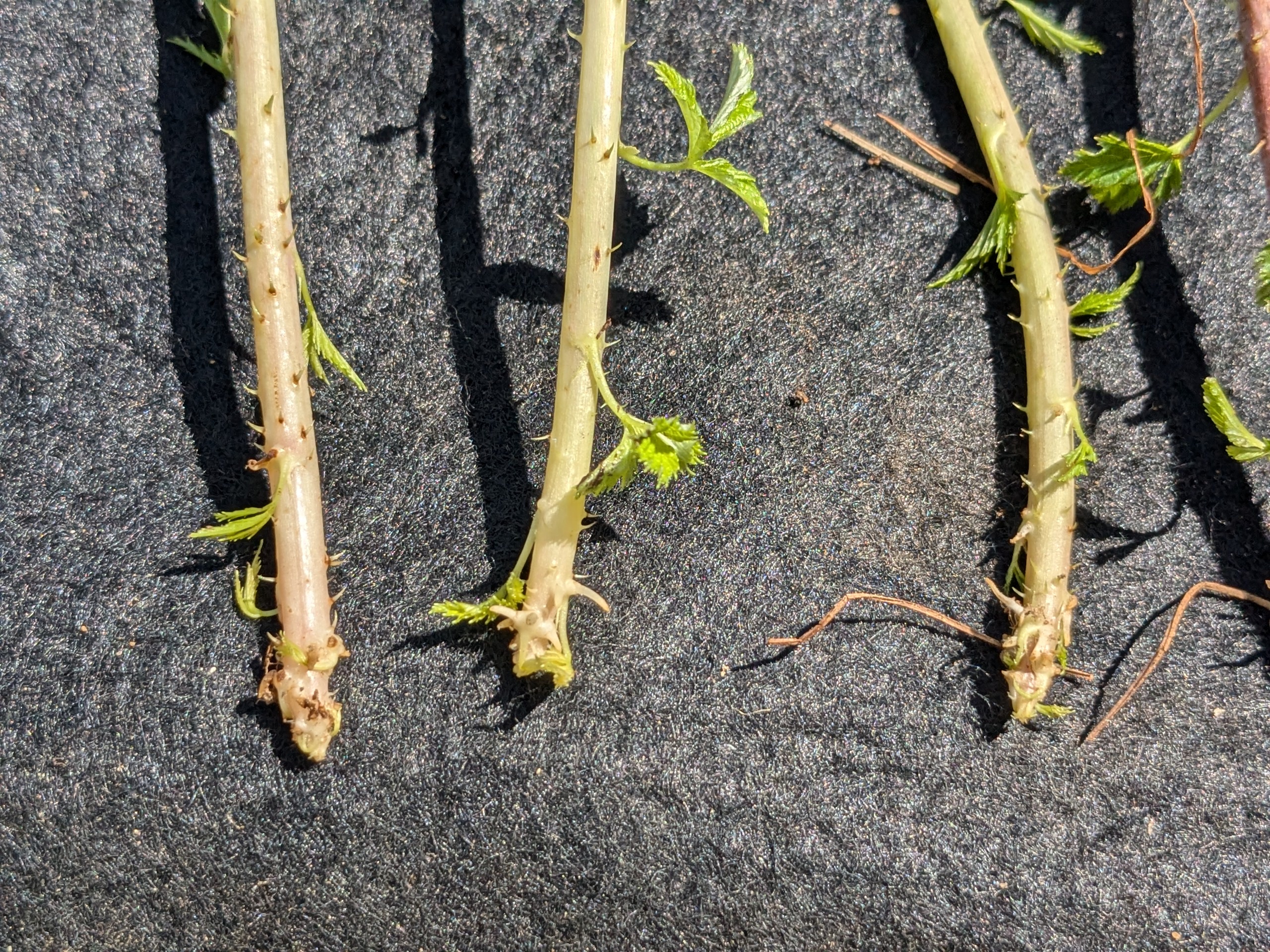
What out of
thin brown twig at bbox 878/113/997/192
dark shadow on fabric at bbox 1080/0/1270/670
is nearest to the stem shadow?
thin brown twig at bbox 878/113/997/192

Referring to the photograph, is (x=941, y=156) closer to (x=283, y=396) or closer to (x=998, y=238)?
(x=998, y=238)

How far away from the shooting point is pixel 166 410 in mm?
1093

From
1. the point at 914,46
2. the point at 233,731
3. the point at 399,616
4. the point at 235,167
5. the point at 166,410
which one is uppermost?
the point at 914,46

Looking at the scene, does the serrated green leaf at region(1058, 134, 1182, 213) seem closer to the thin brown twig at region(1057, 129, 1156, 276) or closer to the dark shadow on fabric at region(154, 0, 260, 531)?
the thin brown twig at region(1057, 129, 1156, 276)

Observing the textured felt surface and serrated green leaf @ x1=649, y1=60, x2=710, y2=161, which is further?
the textured felt surface

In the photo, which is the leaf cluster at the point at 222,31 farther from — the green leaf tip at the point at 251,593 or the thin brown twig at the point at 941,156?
the thin brown twig at the point at 941,156

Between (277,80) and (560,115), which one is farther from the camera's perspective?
(560,115)

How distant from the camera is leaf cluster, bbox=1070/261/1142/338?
1054 mm

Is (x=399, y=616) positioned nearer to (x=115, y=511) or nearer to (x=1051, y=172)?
(x=115, y=511)

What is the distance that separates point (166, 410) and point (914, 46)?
0.97 metres

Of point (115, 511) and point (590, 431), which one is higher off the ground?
point (590, 431)

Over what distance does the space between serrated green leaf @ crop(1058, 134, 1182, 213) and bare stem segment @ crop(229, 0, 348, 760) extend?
836mm

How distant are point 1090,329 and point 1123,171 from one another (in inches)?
6.6

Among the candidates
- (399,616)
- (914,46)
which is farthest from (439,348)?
(914,46)
